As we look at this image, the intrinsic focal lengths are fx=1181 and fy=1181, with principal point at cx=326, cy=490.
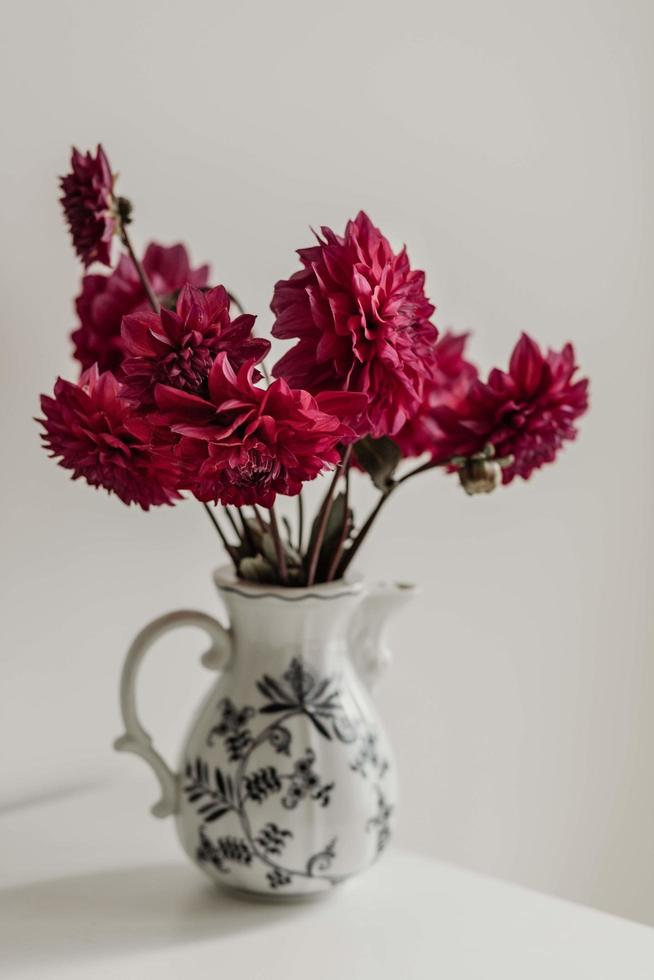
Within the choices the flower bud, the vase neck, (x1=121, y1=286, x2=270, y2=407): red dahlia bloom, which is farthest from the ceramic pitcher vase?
(x1=121, y1=286, x2=270, y2=407): red dahlia bloom

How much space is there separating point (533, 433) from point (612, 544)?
63cm

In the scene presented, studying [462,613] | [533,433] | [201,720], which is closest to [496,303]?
[462,613]

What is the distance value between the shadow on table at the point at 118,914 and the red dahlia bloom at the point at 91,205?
1.49 feet

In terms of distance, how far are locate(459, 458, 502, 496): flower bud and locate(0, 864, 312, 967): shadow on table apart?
327 mm

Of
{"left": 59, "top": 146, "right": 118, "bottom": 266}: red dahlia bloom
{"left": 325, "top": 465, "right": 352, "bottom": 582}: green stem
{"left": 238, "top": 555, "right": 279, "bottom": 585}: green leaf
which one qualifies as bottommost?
{"left": 238, "top": 555, "right": 279, "bottom": 585}: green leaf

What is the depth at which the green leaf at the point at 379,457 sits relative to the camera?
2.72 feet

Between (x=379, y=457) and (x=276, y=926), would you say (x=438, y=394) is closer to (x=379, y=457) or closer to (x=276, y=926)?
(x=379, y=457)

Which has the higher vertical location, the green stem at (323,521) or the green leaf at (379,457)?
the green leaf at (379,457)

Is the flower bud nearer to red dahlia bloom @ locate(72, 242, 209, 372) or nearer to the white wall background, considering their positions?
red dahlia bloom @ locate(72, 242, 209, 372)

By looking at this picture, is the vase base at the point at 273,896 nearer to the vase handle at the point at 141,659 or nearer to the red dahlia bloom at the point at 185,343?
the vase handle at the point at 141,659

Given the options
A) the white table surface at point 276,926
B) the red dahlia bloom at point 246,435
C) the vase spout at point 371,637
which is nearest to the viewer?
the red dahlia bloom at point 246,435

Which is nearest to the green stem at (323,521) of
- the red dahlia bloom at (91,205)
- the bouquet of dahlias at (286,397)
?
the bouquet of dahlias at (286,397)

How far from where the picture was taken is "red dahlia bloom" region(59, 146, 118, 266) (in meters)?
0.77

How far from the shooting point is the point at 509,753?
1.37 meters
